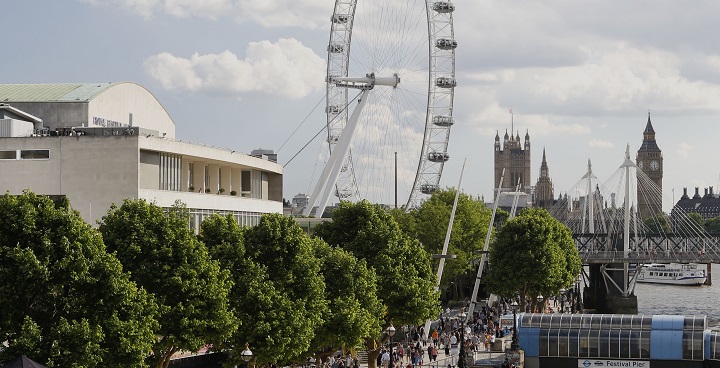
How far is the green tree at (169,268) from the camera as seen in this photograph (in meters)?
42.8

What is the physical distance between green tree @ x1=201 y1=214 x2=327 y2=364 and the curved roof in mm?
20321

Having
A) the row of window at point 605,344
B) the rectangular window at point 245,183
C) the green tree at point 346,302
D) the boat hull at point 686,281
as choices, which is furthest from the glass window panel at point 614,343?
the boat hull at point 686,281

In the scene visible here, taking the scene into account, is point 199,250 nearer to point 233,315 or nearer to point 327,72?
point 233,315

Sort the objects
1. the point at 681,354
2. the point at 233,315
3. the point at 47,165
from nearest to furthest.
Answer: the point at 233,315 → the point at 47,165 → the point at 681,354

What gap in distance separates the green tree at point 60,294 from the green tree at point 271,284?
1055 cm

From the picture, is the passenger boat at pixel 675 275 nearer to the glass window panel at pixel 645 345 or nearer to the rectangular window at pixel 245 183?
the glass window panel at pixel 645 345

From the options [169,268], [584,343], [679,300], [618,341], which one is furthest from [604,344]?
[679,300]

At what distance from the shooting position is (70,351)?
1427 inches

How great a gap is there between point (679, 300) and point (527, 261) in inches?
2200

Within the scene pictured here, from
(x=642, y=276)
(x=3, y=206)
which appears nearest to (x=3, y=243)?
(x=3, y=206)

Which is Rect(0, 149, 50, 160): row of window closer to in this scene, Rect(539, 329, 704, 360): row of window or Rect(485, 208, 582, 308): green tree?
Rect(539, 329, 704, 360): row of window

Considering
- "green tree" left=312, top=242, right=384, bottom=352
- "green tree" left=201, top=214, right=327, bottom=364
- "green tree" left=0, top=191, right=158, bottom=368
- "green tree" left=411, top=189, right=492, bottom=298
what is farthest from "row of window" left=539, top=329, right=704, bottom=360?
"green tree" left=411, top=189, right=492, bottom=298

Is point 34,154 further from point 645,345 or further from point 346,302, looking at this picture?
point 645,345

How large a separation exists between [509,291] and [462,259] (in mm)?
14047
